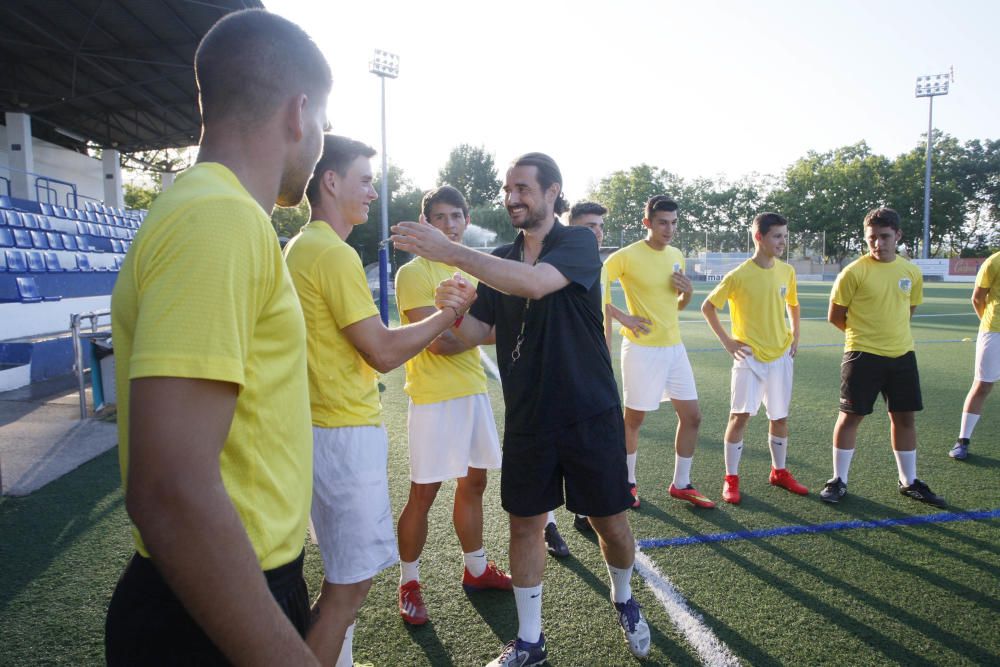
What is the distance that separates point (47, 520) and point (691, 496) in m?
4.45

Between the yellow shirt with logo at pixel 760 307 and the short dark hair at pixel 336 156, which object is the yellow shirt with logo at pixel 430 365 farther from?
the yellow shirt with logo at pixel 760 307

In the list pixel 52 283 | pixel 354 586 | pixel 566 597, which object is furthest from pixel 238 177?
pixel 52 283

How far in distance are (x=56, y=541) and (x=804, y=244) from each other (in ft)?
191

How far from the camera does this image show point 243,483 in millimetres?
1048

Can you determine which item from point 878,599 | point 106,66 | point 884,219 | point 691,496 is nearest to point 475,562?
point 691,496

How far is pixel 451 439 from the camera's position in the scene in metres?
3.25

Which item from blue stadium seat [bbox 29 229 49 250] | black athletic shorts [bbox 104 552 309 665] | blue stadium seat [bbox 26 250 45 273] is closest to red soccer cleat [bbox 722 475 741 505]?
black athletic shorts [bbox 104 552 309 665]

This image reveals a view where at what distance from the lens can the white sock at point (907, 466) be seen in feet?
14.9

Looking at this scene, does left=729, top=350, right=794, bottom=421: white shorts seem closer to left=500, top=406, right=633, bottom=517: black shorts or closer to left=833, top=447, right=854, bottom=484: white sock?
left=833, top=447, right=854, bottom=484: white sock

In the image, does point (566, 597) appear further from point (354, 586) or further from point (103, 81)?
point (103, 81)

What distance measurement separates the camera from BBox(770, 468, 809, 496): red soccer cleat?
15.2ft

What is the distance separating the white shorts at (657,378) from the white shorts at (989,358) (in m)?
3.13

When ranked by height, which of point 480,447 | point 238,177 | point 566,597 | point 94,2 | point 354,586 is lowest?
point 566,597

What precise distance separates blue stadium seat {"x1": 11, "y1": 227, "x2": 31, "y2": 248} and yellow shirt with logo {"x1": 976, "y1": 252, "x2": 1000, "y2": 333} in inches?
618
